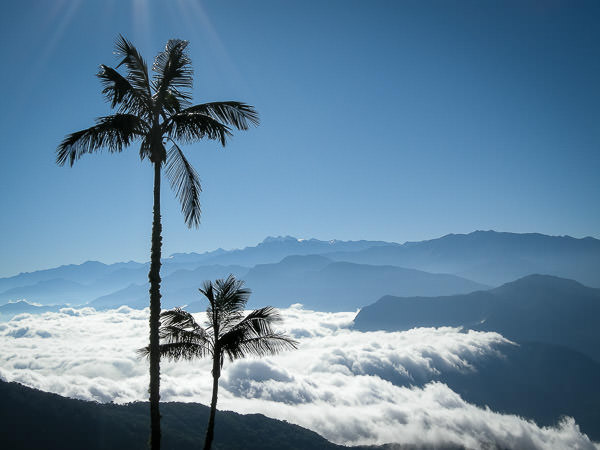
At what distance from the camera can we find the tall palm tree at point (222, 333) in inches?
377

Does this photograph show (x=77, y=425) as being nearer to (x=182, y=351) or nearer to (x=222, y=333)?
(x=182, y=351)

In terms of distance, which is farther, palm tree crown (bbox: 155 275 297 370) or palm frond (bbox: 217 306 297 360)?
palm frond (bbox: 217 306 297 360)

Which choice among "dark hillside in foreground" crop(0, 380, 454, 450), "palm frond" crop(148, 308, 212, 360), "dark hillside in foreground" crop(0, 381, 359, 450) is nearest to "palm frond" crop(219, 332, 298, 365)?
"palm frond" crop(148, 308, 212, 360)

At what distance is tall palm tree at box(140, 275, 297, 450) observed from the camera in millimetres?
→ 9570

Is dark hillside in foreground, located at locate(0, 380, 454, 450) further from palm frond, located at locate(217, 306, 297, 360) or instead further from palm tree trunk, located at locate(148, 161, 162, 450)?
palm tree trunk, located at locate(148, 161, 162, 450)

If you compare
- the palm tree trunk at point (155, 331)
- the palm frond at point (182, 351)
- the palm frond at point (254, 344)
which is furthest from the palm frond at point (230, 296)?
the palm tree trunk at point (155, 331)

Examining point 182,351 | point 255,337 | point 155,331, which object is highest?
point 155,331

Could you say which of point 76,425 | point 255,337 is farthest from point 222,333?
point 76,425

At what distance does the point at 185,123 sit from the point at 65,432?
78037mm

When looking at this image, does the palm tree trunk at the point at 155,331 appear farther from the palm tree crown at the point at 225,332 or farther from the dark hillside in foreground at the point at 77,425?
the dark hillside in foreground at the point at 77,425

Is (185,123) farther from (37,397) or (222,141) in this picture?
(37,397)

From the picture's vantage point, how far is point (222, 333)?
10062 mm

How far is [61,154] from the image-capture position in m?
7.67

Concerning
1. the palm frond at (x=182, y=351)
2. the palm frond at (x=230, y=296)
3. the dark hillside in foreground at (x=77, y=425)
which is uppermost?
the palm frond at (x=230, y=296)
